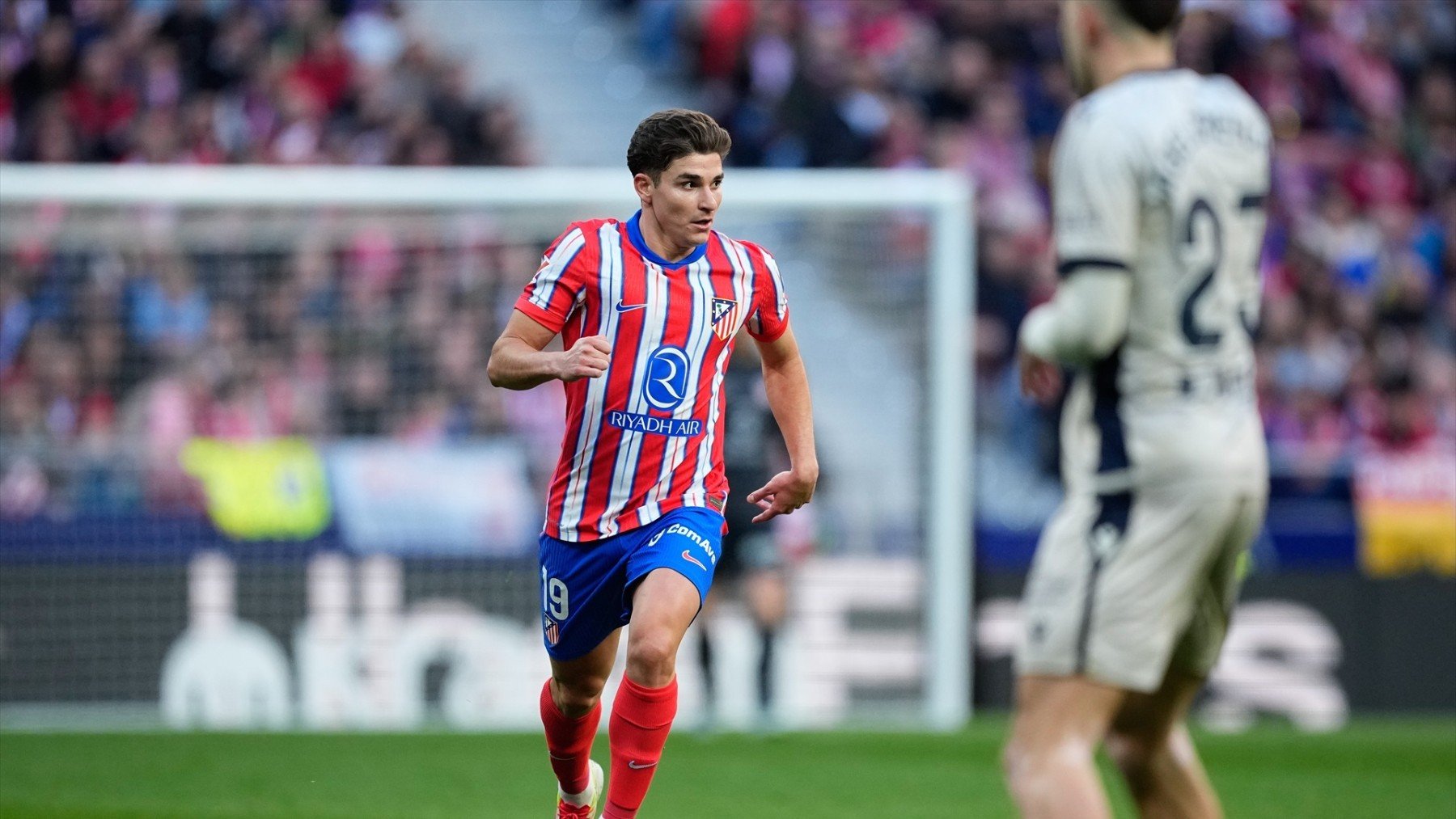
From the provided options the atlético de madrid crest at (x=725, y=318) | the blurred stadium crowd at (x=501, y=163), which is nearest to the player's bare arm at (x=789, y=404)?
the atlético de madrid crest at (x=725, y=318)

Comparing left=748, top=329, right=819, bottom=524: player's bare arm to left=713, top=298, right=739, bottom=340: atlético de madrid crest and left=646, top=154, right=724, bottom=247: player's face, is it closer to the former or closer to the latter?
left=713, top=298, right=739, bottom=340: atlético de madrid crest

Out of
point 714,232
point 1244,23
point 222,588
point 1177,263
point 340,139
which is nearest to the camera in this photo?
point 1177,263

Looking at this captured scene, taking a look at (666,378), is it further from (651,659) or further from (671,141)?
(651,659)

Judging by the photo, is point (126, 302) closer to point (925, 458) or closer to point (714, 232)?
point (925, 458)

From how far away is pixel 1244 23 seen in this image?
1806 centimetres

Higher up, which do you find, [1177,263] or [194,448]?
[1177,263]

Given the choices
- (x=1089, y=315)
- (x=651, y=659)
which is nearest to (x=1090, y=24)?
(x=1089, y=315)

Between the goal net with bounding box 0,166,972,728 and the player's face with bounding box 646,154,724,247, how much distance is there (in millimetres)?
6207

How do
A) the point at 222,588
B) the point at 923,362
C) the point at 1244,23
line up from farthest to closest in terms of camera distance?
the point at 1244,23 → the point at 923,362 → the point at 222,588

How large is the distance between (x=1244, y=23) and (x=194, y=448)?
11.0m

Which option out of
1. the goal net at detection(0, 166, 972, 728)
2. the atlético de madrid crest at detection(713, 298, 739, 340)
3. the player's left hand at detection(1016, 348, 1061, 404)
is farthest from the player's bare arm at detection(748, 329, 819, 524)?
the goal net at detection(0, 166, 972, 728)

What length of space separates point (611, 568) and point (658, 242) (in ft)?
3.34

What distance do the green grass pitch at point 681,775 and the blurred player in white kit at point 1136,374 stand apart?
4105 mm

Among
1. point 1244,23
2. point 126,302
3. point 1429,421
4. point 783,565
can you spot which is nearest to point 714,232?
point 783,565
